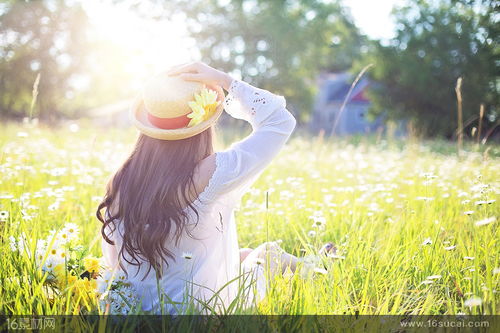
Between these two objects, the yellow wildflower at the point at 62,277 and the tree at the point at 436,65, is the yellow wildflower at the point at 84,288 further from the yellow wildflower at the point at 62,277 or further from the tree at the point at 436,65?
the tree at the point at 436,65

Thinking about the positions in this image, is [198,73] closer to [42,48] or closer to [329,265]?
[329,265]

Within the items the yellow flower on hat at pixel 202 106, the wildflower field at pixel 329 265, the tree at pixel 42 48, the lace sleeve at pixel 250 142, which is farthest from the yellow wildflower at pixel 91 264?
the tree at pixel 42 48

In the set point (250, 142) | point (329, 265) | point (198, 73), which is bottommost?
point (329, 265)

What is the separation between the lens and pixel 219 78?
2266 millimetres

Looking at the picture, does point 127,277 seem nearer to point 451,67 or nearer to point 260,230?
point 260,230

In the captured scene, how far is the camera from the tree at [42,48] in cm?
2853

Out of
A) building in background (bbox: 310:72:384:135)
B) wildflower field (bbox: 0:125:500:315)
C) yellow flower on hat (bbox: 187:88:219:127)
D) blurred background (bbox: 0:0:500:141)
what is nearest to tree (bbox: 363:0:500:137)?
blurred background (bbox: 0:0:500:141)

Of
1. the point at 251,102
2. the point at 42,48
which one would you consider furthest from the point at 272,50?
the point at 251,102

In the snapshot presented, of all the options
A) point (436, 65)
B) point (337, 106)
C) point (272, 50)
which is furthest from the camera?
point (337, 106)

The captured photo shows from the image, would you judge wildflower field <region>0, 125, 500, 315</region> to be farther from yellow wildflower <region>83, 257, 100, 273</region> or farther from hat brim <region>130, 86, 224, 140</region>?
hat brim <region>130, 86, 224, 140</region>

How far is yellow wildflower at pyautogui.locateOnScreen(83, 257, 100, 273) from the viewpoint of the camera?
7.45 ft

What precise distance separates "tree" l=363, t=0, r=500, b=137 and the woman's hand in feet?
64.0

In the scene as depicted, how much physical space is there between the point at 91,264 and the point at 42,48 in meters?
30.8

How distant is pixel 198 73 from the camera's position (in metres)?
2.24
